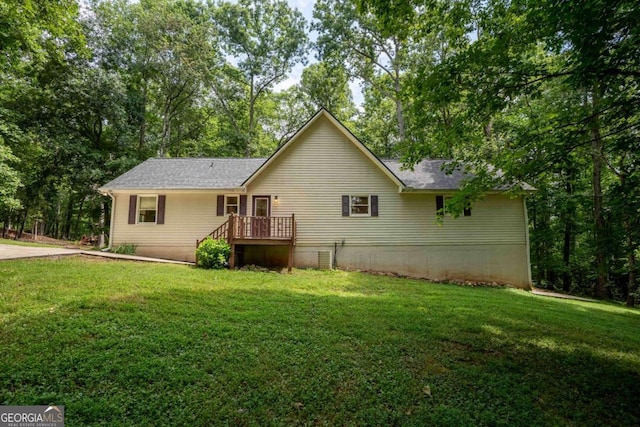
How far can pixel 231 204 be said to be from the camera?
12.5 m

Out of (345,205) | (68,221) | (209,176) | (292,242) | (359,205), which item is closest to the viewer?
(292,242)

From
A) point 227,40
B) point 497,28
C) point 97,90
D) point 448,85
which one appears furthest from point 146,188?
point 227,40

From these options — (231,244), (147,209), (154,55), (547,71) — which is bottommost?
(231,244)

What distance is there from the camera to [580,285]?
58.7 ft

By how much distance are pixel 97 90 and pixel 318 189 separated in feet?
51.7

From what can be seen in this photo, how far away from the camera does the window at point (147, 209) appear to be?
12.5 metres

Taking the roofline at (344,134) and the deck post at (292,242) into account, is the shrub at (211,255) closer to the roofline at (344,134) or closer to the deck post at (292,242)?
the deck post at (292,242)

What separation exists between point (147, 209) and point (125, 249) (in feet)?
6.08

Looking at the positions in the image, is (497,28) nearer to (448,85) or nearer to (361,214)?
(448,85)

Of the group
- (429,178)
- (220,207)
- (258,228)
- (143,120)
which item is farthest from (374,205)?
(143,120)

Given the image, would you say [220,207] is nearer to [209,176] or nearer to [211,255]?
[209,176]

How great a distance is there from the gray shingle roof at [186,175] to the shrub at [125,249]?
2.43 metres

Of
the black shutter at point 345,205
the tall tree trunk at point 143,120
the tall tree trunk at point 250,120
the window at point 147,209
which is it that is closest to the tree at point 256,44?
the tall tree trunk at point 250,120

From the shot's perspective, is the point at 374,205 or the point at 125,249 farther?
the point at 374,205
